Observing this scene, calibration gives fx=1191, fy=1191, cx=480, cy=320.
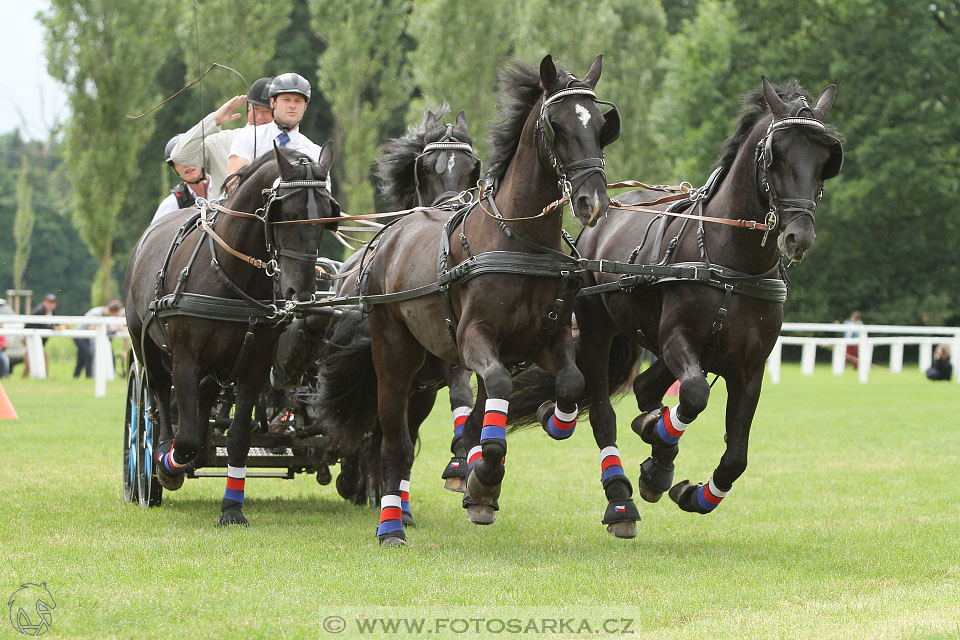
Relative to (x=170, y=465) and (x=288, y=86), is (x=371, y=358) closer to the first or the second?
(x=170, y=465)

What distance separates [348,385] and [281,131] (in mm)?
1818

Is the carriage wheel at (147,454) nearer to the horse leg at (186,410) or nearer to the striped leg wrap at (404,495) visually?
the horse leg at (186,410)

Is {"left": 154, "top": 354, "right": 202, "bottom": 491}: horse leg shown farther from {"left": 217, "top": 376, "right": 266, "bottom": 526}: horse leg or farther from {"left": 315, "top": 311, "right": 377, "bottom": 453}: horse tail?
{"left": 315, "top": 311, "right": 377, "bottom": 453}: horse tail

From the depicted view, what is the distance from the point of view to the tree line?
30734 millimetres

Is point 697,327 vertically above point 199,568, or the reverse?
point 697,327

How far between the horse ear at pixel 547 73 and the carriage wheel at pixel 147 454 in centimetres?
360

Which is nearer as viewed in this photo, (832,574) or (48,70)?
(832,574)

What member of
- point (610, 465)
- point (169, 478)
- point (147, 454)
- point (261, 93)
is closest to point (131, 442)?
point (147, 454)

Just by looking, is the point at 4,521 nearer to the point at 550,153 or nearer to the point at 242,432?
the point at 242,432

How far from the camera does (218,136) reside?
8.59 meters

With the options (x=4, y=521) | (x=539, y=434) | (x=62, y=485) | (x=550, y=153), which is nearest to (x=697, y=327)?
(x=550, y=153)

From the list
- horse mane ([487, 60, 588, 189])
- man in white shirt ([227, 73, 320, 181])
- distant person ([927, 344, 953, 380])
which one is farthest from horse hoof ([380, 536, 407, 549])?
distant person ([927, 344, 953, 380])

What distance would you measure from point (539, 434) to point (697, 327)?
334 inches

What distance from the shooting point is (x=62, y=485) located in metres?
9.02
